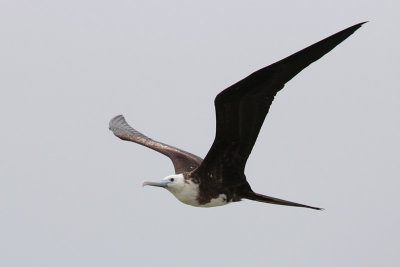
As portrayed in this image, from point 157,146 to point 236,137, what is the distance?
2.98 m

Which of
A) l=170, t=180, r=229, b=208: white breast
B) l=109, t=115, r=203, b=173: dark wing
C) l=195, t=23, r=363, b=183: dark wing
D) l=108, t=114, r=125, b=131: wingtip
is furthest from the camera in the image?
l=108, t=114, r=125, b=131: wingtip

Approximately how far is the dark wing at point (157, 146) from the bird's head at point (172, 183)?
1125mm

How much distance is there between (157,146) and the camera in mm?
12727

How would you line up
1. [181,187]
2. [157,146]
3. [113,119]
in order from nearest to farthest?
[181,187], [157,146], [113,119]

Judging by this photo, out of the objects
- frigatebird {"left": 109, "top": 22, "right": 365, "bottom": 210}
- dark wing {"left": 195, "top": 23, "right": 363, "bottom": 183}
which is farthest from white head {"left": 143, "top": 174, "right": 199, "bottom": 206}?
dark wing {"left": 195, "top": 23, "right": 363, "bottom": 183}

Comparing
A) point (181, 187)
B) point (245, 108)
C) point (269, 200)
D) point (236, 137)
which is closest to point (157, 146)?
point (181, 187)

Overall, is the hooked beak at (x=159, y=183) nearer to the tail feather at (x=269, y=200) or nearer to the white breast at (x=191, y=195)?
the white breast at (x=191, y=195)

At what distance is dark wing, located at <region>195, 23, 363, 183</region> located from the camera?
8758 millimetres

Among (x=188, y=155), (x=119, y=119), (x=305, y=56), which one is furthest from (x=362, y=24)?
(x=119, y=119)

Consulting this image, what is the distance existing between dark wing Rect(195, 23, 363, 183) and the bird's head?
0.63ft

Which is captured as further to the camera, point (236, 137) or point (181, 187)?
point (181, 187)

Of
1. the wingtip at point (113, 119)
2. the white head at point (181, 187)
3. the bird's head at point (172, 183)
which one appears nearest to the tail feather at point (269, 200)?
the white head at point (181, 187)

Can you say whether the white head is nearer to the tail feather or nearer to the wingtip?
the tail feather

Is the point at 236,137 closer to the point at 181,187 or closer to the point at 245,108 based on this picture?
the point at 245,108
